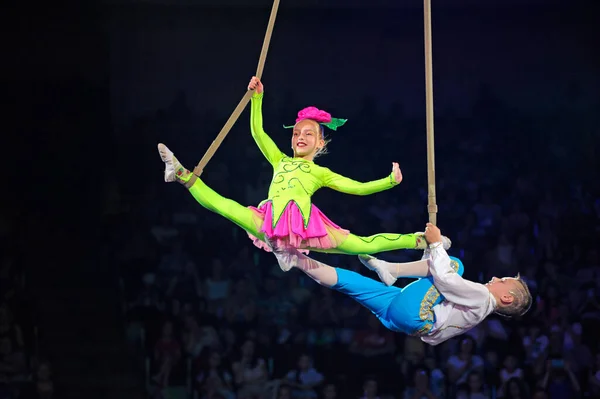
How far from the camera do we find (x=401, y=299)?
13.7ft

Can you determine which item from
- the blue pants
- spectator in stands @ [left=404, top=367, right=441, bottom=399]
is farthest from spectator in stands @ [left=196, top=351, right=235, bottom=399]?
the blue pants

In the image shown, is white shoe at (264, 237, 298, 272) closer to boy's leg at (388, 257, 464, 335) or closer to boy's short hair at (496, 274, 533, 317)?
boy's leg at (388, 257, 464, 335)

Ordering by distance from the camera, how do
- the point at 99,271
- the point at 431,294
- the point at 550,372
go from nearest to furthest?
the point at 431,294
the point at 550,372
the point at 99,271

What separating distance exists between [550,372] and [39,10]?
14.4 feet

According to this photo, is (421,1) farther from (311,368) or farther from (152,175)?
(311,368)

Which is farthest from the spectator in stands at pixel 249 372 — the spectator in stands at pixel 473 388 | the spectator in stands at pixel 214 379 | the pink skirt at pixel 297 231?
the pink skirt at pixel 297 231

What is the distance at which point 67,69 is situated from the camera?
650 centimetres

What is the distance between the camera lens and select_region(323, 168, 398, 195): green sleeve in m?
4.06

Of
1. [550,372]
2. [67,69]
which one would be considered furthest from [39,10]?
[550,372]

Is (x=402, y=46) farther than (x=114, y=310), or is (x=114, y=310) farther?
(x=402, y=46)

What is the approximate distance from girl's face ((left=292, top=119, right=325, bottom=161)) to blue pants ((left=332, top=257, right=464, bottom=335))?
0.59 meters

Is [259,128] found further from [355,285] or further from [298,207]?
[355,285]

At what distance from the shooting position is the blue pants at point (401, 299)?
13.6 feet

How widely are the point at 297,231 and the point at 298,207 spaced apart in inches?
5.2
